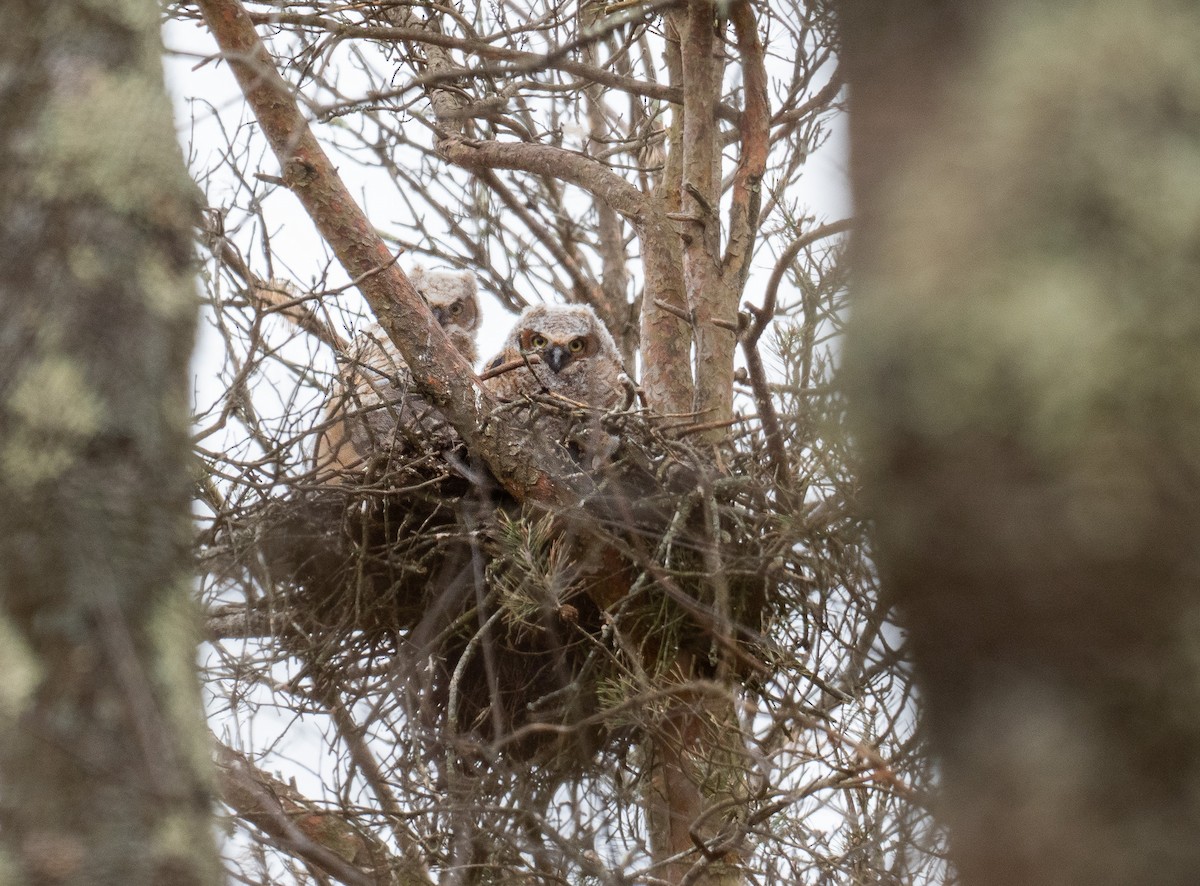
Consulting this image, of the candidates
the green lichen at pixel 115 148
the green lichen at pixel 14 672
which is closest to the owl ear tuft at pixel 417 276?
the green lichen at pixel 115 148

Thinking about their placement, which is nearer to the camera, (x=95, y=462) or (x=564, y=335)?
(x=95, y=462)

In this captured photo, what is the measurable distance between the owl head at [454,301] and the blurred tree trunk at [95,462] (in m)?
4.48

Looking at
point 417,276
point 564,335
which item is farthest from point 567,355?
point 417,276

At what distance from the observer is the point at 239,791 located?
3.92 m

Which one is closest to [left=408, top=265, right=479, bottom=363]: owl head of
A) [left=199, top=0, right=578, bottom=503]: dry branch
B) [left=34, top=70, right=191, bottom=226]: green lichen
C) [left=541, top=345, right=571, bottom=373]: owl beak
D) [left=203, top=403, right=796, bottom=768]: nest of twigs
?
[left=541, top=345, right=571, bottom=373]: owl beak

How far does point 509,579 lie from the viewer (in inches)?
152

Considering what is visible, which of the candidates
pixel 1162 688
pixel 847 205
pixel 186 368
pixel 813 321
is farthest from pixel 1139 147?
pixel 813 321

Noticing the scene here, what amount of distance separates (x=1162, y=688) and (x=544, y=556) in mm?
2922

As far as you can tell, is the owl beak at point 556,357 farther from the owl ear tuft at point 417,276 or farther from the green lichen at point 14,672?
the green lichen at point 14,672

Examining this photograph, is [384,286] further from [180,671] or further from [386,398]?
[180,671]

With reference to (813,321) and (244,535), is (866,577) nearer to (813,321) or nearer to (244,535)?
(813,321)

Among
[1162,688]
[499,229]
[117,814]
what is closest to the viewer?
[1162,688]

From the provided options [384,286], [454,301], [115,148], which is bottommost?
[115,148]

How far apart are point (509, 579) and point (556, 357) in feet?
5.61
